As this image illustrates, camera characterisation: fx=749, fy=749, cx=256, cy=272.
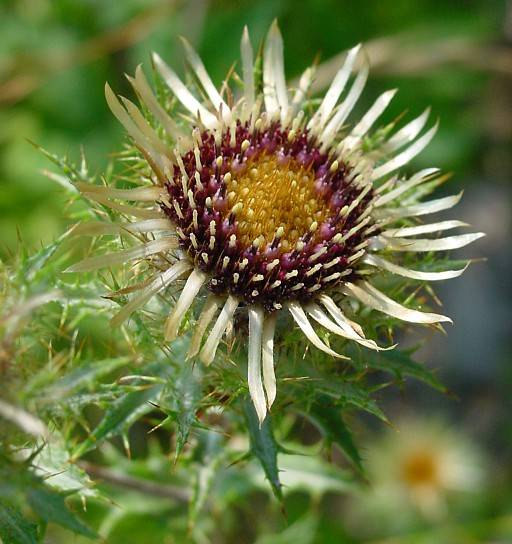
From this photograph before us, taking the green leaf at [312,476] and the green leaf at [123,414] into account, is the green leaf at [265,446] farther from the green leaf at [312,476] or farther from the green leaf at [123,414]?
the green leaf at [312,476]

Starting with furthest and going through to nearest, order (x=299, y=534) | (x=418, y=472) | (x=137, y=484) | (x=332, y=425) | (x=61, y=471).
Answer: (x=418, y=472) → (x=299, y=534) → (x=137, y=484) → (x=332, y=425) → (x=61, y=471)

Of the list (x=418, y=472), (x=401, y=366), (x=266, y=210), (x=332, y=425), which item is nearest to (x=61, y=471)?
(x=332, y=425)

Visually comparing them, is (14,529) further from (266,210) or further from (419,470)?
(419,470)

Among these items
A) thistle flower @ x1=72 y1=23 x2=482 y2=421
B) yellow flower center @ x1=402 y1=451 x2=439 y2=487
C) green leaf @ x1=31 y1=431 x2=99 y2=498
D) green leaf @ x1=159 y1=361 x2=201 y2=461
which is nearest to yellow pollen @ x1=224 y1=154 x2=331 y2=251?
thistle flower @ x1=72 y1=23 x2=482 y2=421

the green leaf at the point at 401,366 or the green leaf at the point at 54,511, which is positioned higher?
the green leaf at the point at 401,366

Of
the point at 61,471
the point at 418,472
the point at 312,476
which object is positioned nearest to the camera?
the point at 61,471

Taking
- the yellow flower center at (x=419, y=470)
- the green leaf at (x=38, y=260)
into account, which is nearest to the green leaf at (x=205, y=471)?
the green leaf at (x=38, y=260)

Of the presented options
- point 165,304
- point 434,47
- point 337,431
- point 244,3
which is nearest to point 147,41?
point 244,3
